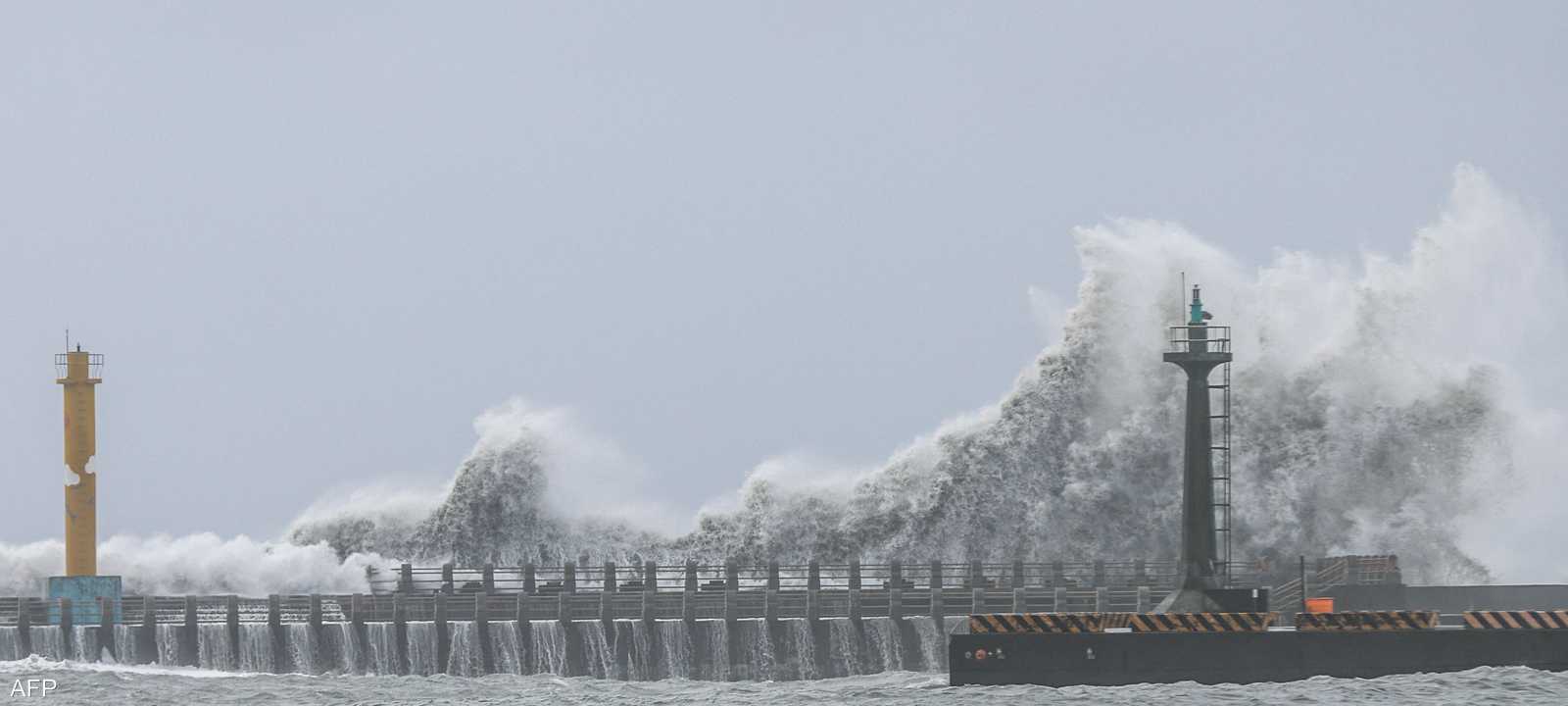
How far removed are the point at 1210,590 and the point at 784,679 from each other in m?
11.7

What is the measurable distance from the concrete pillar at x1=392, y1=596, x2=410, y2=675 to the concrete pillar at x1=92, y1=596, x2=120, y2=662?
5.81 metres

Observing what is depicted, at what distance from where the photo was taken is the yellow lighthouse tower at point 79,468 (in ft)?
234

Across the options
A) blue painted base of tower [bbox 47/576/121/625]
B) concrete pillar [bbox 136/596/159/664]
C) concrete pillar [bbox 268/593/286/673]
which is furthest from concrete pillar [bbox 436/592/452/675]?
blue painted base of tower [bbox 47/576/121/625]

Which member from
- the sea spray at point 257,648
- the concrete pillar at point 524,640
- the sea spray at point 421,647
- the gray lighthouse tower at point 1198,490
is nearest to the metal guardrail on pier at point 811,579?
the concrete pillar at point 524,640

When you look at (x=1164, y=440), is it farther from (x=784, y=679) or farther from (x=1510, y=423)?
(x=784, y=679)

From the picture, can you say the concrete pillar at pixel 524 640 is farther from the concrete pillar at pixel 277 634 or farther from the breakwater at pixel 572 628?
the concrete pillar at pixel 277 634

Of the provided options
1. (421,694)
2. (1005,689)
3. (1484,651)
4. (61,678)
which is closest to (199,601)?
(61,678)

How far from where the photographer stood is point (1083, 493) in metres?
80.1

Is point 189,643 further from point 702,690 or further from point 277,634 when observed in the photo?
point 702,690

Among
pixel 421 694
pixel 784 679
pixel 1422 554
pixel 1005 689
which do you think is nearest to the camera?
pixel 1005 689

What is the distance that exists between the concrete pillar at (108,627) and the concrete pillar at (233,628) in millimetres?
2346

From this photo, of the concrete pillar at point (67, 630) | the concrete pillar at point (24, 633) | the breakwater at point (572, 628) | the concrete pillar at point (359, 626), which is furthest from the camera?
the concrete pillar at point (24, 633)

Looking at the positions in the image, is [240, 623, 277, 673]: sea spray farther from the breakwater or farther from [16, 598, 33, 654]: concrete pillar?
[16, 598, 33, 654]: concrete pillar

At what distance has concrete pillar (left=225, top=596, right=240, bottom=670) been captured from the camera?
221 ft
